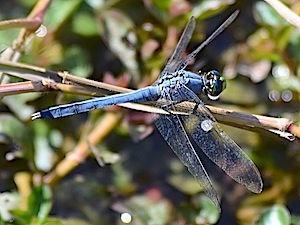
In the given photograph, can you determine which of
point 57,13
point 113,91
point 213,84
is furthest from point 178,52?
point 57,13

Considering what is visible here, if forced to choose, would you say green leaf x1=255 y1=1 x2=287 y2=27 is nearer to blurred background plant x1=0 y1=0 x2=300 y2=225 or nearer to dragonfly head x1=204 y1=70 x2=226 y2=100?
blurred background plant x1=0 y1=0 x2=300 y2=225

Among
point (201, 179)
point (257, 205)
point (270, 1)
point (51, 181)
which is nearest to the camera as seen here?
point (201, 179)

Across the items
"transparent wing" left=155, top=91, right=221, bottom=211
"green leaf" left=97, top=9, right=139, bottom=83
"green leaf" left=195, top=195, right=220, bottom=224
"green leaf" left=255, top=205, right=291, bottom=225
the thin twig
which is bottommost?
"green leaf" left=195, top=195, right=220, bottom=224

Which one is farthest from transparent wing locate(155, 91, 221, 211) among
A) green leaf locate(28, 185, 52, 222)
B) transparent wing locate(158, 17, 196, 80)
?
green leaf locate(28, 185, 52, 222)

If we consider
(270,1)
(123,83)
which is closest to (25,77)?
(123,83)

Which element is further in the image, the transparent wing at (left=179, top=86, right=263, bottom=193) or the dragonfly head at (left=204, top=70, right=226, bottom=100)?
the dragonfly head at (left=204, top=70, right=226, bottom=100)

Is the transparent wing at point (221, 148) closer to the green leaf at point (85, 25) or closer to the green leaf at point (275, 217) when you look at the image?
the green leaf at point (275, 217)

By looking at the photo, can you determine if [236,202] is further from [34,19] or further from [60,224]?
[34,19]

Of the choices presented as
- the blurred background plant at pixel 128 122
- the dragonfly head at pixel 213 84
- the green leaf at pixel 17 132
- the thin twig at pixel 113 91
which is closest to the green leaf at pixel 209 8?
the blurred background plant at pixel 128 122
